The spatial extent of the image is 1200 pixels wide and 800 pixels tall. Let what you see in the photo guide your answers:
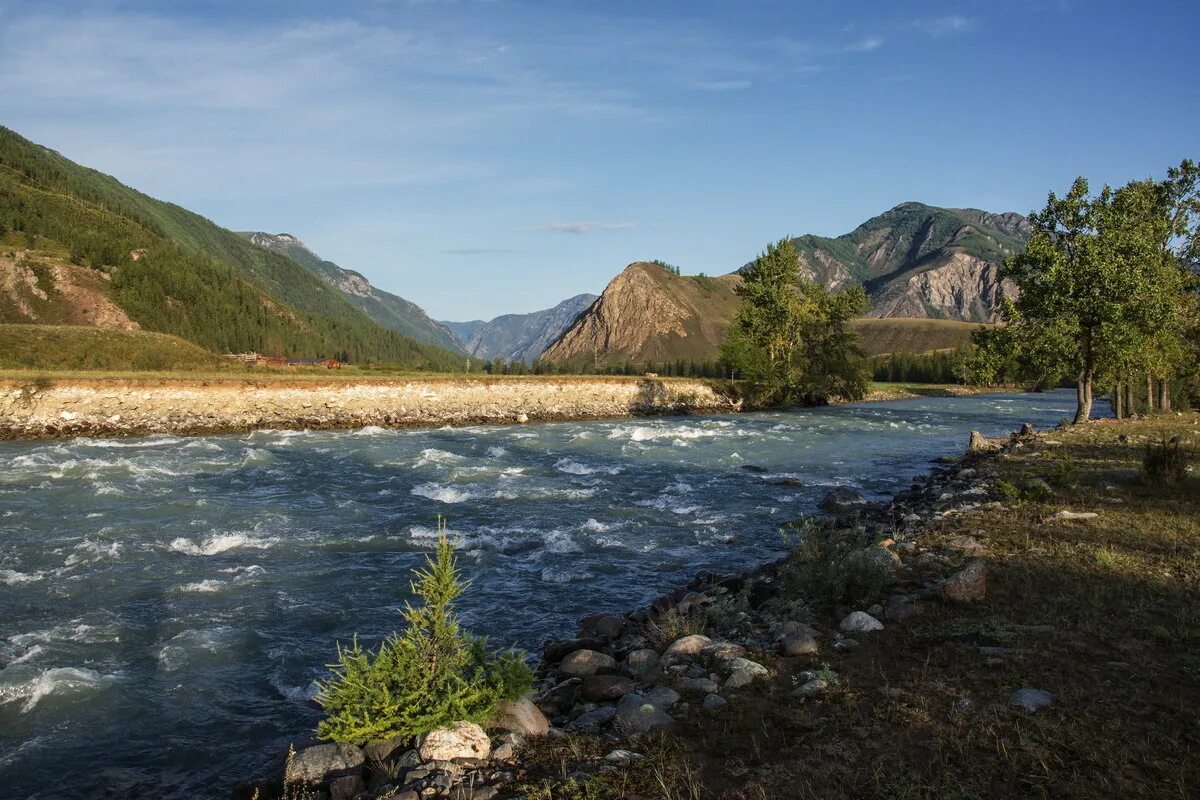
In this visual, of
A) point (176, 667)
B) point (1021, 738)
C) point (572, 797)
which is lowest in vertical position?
point (176, 667)

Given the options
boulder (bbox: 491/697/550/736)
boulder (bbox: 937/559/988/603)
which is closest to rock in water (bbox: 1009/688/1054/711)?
boulder (bbox: 937/559/988/603)

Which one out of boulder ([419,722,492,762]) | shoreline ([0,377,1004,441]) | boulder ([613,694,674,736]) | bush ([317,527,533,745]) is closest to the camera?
boulder ([419,722,492,762])

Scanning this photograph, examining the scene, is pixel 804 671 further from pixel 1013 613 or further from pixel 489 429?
pixel 489 429

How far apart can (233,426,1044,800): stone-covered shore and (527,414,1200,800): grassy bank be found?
7.4 inches

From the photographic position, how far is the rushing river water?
349 inches

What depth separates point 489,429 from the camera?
4941 cm

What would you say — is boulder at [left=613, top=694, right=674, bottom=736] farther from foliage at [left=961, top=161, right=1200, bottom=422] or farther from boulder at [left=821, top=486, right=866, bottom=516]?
foliage at [left=961, top=161, right=1200, bottom=422]

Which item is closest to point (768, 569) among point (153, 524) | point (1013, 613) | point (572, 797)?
point (1013, 613)

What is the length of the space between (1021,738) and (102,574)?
55.9 feet

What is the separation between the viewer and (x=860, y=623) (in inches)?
343

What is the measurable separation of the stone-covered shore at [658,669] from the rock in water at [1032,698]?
0.02 meters

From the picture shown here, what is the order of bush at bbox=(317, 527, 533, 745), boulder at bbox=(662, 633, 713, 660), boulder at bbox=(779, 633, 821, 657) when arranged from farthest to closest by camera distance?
1. boulder at bbox=(662, 633, 713, 660)
2. boulder at bbox=(779, 633, 821, 657)
3. bush at bbox=(317, 527, 533, 745)

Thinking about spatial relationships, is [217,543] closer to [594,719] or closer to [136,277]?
[594,719]

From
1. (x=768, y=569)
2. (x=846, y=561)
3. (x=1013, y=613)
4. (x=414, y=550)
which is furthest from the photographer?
(x=414, y=550)
